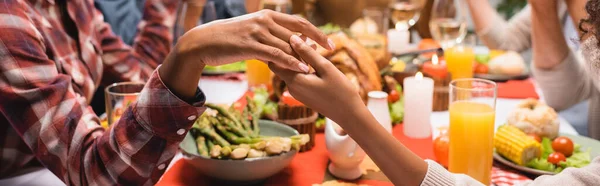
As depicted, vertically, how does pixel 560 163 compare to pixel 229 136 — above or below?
below

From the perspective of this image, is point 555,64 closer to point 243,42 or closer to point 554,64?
point 554,64

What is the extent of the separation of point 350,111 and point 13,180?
0.92m

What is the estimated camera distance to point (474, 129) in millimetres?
1305

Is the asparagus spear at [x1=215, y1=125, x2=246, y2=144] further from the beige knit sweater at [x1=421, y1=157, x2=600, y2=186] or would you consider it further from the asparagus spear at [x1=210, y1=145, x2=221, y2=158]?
the beige knit sweater at [x1=421, y1=157, x2=600, y2=186]

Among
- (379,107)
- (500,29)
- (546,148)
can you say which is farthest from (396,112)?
(500,29)

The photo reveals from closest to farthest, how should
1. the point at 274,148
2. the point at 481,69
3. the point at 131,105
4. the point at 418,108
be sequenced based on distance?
the point at 131,105, the point at 274,148, the point at 418,108, the point at 481,69

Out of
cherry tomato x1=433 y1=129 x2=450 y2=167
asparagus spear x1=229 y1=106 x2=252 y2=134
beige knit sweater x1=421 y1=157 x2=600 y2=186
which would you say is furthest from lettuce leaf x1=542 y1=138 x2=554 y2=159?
asparagus spear x1=229 y1=106 x2=252 y2=134

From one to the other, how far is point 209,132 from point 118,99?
0.92 ft

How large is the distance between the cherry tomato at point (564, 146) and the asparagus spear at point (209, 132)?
819mm

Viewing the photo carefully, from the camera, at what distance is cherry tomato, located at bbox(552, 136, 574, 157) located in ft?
4.67

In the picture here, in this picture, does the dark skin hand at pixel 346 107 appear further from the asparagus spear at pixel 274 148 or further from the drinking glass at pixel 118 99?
the drinking glass at pixel 118 99

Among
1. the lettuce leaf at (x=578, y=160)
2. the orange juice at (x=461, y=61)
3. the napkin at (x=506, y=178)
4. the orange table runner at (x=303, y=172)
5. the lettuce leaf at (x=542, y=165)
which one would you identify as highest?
the orange juice at (x=461, y=61)

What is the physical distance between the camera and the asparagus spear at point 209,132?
1.32 meters

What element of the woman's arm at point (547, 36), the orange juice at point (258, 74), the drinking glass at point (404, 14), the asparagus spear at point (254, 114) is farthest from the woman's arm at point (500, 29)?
the asparagus spear at point (254, 114)
